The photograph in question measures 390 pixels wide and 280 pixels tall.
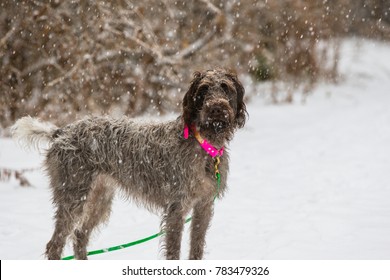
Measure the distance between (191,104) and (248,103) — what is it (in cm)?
1231

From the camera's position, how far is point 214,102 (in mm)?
4340

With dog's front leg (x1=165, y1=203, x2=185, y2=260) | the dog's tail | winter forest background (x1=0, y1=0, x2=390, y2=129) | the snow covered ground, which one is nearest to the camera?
dog's front leg (x1=165, y1=203, x2=185, y2=260)

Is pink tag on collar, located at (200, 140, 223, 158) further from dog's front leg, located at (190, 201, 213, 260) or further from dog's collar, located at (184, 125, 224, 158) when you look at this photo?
dog's front leg, located at (190, 201, 213, 260)

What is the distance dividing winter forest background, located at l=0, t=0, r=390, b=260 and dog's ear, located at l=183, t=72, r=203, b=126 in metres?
1.32

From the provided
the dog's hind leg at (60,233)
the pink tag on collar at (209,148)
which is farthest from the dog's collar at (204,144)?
the dog's hind leg at (60,233)

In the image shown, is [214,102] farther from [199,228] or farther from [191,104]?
[199,228]

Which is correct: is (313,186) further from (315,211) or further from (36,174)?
(36,174)

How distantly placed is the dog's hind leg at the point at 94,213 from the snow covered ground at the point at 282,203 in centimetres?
31

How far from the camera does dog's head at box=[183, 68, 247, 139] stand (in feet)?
14.4

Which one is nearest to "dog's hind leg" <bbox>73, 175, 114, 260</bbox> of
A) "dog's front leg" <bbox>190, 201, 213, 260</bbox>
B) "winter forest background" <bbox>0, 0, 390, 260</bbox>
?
"winter forest background" <bbox>0, 0, 390, 260</bbox>

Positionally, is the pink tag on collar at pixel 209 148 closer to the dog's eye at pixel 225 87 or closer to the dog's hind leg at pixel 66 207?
the dog's eye at pixel 225 87

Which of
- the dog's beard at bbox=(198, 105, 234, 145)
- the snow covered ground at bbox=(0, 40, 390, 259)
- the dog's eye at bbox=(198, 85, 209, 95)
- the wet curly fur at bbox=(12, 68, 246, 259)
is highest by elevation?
the dog's eye at bbox=(198, 85, 209, 95)

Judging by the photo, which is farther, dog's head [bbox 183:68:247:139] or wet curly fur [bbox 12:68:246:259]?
wet curly fur [bbox 12:68:246:259]
